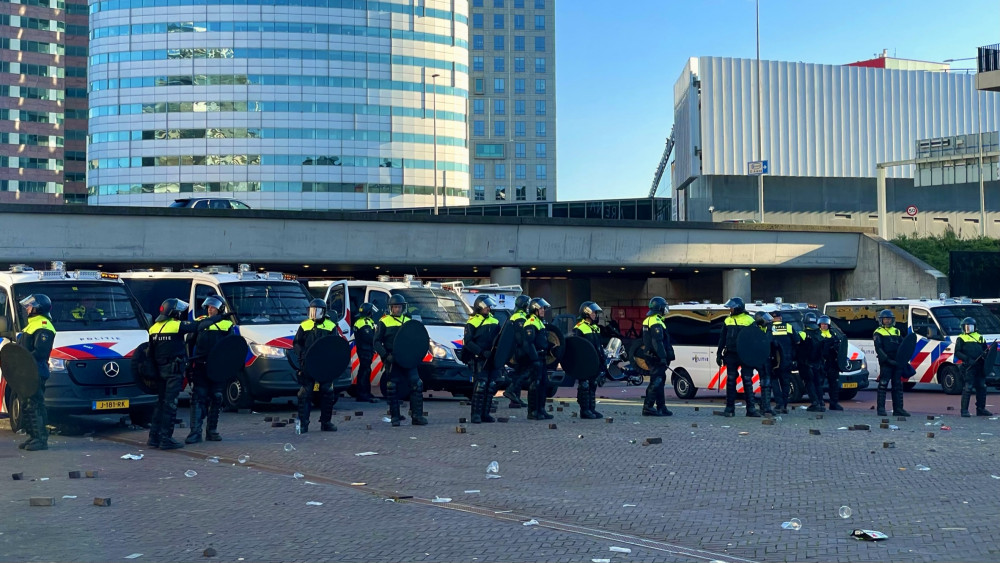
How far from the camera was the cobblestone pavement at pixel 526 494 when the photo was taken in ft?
26.0

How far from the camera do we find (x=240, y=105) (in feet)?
328

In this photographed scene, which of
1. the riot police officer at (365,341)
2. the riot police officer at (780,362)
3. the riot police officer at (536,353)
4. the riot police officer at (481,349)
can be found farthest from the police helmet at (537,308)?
the riot police officer at (780,362)

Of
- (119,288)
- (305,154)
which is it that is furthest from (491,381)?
(305,154)

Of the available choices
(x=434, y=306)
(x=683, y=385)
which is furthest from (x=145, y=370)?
(x=683, y=385)

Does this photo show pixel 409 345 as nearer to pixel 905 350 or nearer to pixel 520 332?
pixel 520 332

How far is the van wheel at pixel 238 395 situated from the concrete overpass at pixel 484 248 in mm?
19884

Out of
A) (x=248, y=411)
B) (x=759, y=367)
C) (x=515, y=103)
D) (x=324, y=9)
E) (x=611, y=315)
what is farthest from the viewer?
(x=515, y=103)

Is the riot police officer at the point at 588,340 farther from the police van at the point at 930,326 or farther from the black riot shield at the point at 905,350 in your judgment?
the police van at the point at 930,326

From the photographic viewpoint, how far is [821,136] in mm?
69188

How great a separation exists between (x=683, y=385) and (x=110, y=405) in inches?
491

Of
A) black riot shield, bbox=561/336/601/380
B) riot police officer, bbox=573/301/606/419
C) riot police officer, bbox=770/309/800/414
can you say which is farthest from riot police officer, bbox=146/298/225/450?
riot police officer, bbox=770/309/800/414

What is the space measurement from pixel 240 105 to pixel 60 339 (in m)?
88.1

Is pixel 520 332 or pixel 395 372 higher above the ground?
pixel 520 332

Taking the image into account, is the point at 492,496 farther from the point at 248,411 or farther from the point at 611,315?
the point at 611,315
